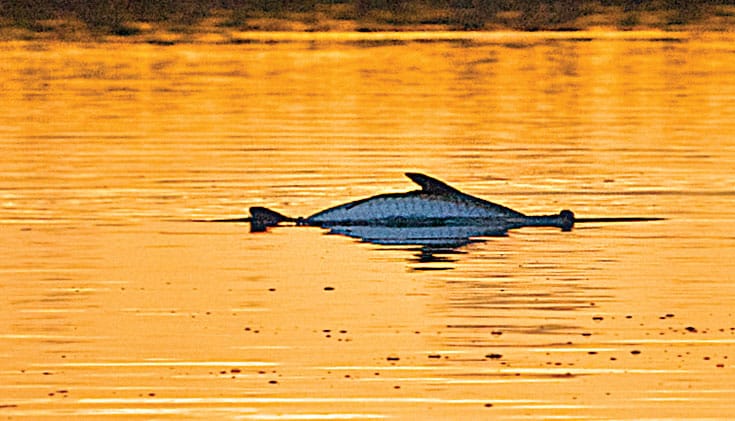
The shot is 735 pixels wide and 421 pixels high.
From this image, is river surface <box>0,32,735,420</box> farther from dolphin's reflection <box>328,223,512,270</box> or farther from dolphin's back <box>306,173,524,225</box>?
dolphin's back <box>306,173,524,225</box>

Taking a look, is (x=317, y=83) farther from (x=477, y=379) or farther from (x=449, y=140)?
(x=477, y=379)

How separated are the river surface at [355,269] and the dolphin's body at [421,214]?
0.35 m

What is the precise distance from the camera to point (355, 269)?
28.6 meters

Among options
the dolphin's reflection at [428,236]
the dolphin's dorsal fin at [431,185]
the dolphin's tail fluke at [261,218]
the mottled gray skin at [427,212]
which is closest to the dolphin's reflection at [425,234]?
the dolphin's reflection at [428,236]

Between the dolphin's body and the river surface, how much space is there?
35cm

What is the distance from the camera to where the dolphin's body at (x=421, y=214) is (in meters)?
32.5

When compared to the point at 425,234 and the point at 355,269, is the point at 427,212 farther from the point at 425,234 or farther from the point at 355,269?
the point at 355,269

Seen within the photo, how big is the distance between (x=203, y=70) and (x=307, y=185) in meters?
38.2

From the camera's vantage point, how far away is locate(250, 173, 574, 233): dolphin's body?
107ft

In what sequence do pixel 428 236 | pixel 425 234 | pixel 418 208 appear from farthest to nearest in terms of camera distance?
1. pixel 418 208
2. pixel 425 234
3. pixel 428 236

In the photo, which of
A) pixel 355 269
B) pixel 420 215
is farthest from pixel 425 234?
pixel 355 269

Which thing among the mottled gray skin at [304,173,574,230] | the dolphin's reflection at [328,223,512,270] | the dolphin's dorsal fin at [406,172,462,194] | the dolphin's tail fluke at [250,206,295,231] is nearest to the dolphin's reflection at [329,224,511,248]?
the dolphin's reflection at [328,223,512,270]

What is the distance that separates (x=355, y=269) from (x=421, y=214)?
13.6ft

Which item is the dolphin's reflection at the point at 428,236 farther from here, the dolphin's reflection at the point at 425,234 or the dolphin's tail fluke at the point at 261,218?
the dolphin's tail fluke at the point at 261,218
